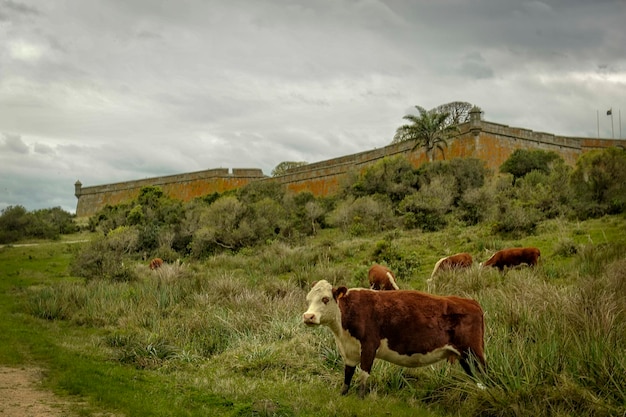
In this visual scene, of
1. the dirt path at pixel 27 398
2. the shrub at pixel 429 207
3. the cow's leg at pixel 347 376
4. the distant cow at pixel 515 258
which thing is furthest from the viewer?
the shrub at pixel 429 207

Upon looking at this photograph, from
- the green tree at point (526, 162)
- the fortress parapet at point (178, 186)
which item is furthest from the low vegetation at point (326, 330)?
the fortress parapet at point (178, 186)

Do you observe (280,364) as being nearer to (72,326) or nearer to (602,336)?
(602,336)

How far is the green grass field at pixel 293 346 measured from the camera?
6234mm

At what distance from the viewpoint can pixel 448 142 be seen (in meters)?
41.3

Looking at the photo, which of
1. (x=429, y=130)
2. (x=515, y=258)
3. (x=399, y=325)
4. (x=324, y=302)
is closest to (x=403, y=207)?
(x=429, y=130)

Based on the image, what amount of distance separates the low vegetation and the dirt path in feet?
1.15

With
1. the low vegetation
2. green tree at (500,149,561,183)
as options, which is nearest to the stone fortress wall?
green tree at (500,149,561,183)

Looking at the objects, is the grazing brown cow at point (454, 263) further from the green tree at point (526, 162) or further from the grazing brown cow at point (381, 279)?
the green tree at point (526, 162)

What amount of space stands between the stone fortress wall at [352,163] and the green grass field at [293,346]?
68.6 ft

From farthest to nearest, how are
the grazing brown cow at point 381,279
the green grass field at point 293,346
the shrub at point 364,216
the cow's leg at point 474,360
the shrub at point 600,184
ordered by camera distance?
1. the shrub at point 364,216
2. the shrub at point 600,184
3. the grazing brown cow at point 381,279
4. the green grass field at point 293,346
5. the cow's leg at point 474,360

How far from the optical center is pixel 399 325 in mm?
6324

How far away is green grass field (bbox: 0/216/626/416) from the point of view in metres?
6.23

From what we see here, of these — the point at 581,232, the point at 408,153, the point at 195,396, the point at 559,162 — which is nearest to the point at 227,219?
the point at 408,153

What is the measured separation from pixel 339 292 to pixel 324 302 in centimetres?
23
